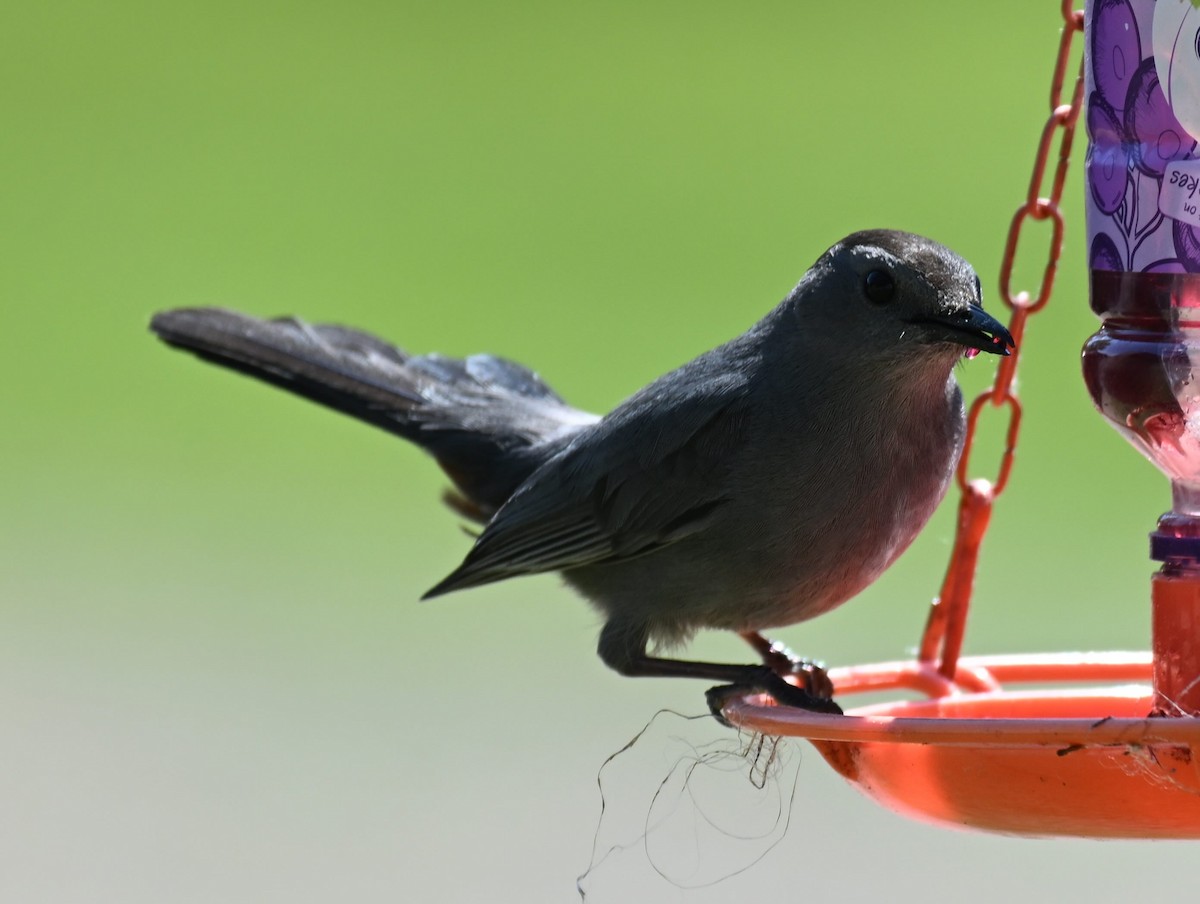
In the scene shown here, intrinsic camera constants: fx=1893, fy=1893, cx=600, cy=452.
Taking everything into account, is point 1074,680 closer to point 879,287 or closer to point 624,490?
point 879,287

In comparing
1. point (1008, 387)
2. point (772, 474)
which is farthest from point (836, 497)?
point (1008, 387)

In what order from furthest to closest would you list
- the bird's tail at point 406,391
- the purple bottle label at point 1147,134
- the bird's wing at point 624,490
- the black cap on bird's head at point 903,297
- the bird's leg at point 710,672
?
the bird's tail at point 406,391, the bird's wing at point 624,490, the bird's leg at point 710,672, the black cap on bird's head at point 903,297, the purple bottle label at point 1147,134

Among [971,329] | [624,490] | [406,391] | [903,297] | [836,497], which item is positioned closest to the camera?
[971,329]

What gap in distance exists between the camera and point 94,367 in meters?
18.8

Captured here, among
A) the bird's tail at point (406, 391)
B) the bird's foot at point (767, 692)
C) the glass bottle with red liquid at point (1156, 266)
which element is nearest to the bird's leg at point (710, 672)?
the bird's foot at point (767, 692)

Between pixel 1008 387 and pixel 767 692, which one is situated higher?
pixel 1008 387

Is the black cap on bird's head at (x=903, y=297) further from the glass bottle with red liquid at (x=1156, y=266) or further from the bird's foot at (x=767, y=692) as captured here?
the bird's foot at (x=767, y=692)

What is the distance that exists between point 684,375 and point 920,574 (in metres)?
9.00

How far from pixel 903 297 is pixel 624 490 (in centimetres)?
95

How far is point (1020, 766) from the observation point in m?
3.26

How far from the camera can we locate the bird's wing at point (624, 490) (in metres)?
4.62

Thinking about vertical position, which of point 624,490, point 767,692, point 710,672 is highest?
point 624,490

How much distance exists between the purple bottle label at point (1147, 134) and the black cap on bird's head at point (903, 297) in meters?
0.40

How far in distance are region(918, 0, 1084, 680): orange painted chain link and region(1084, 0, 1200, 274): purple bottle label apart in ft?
1.51
